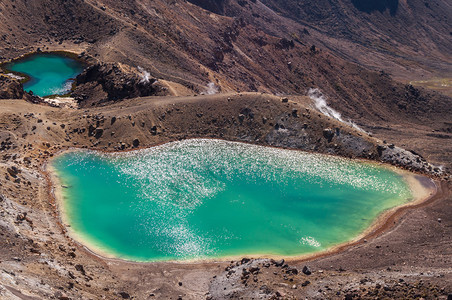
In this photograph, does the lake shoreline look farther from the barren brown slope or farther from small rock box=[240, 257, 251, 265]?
small rock box=[240, 257, 251, 265]

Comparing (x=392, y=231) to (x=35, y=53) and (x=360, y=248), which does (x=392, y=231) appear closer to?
(x=360, y=248)

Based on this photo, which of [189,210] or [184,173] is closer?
[189,210]

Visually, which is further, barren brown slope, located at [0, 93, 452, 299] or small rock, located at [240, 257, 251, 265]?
small rock, located at [240, 257, 251, 265]

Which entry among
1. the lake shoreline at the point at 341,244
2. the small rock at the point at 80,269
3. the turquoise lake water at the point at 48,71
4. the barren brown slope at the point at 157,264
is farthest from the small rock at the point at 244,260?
the turquoise lake water at the point at 48,71

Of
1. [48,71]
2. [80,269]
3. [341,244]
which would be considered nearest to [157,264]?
[80,269]

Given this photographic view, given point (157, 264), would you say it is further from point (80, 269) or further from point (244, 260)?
point (244, 260)

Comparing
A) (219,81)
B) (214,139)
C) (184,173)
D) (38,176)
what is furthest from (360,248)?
(219,81)

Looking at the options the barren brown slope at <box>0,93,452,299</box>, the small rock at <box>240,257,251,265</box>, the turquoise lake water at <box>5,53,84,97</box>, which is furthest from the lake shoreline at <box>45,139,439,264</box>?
the turquoise lake water at <box>5,53,84,97</box>
